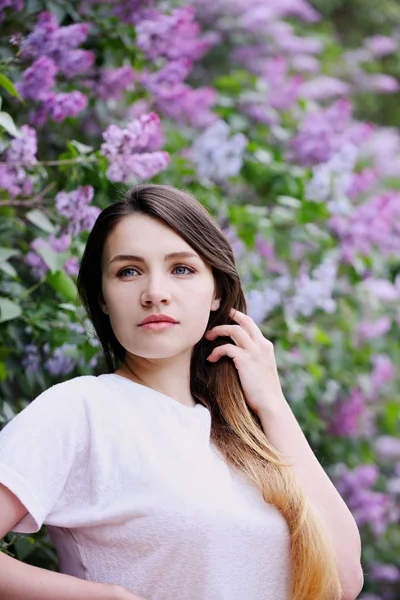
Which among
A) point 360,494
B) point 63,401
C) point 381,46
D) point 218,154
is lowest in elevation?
point 360,494

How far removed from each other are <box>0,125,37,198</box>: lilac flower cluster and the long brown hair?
0.40 metres

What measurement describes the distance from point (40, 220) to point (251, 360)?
2.10 feet

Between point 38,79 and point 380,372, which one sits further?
point 380,372

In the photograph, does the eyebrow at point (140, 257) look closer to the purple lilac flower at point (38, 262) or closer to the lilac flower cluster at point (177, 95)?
the purple lilac flower at point (38, 262)

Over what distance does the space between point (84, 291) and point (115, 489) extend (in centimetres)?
43

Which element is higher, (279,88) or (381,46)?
(279,88)

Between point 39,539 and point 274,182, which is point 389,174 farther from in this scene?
A: point 39,539

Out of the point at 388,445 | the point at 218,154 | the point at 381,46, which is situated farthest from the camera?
the point at 381,46

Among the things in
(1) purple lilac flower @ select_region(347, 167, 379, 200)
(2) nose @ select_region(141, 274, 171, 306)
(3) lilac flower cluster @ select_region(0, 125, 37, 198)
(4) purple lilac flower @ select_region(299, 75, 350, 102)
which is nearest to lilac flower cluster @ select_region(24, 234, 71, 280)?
(3) lilac flower cluster @ select_region(0, 125, 37, 198)

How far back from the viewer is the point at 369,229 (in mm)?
2980

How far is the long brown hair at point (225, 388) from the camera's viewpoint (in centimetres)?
135

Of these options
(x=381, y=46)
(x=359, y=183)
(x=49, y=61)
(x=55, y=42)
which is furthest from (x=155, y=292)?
(x=381, y=46)

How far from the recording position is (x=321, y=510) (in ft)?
4.69

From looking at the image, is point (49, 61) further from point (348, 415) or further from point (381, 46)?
point (381, 46)
